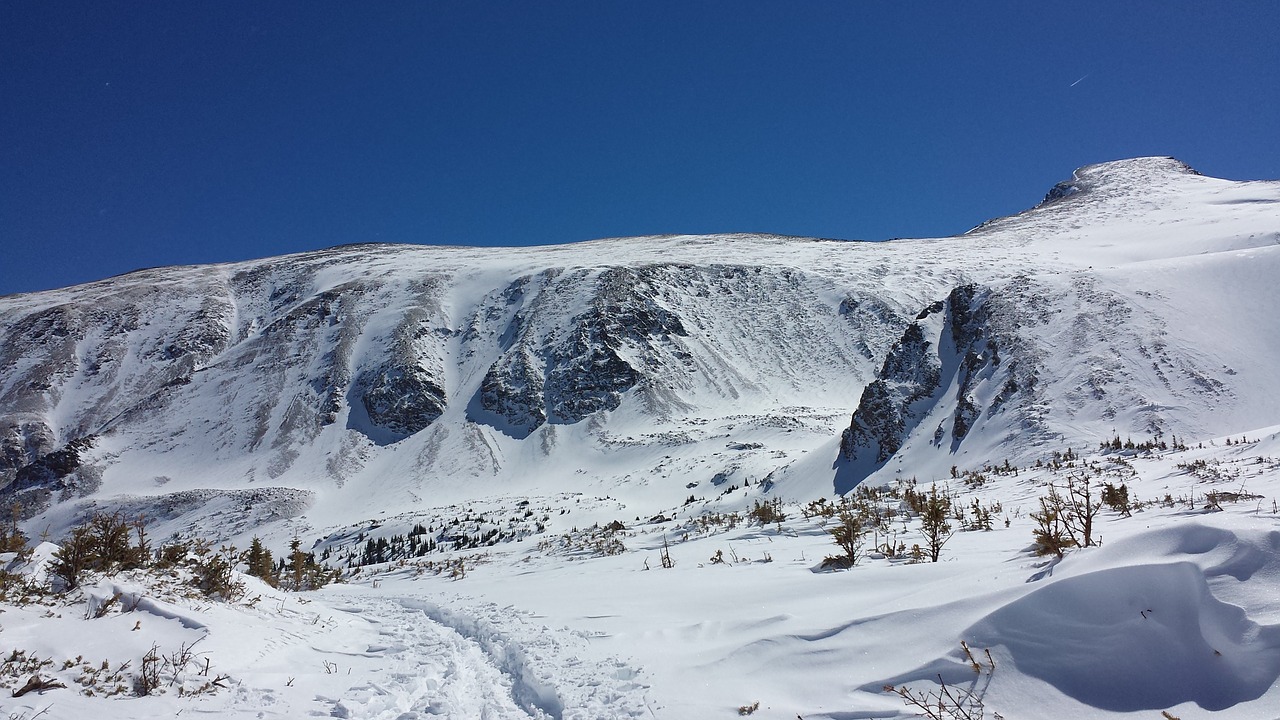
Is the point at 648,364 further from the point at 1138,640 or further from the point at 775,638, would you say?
the point at 1138,640

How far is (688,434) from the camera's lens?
40.9 m

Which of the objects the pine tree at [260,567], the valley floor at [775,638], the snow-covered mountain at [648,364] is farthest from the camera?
the snow-covered mountain at [648,364]

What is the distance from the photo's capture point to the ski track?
140 inches

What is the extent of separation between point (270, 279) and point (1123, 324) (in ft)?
271

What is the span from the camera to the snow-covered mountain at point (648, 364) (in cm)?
1750

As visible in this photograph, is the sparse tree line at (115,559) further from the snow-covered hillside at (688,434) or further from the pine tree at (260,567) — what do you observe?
the pine tree at (260,567)

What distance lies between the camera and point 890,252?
70.2 meters

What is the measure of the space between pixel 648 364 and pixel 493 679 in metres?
47.9

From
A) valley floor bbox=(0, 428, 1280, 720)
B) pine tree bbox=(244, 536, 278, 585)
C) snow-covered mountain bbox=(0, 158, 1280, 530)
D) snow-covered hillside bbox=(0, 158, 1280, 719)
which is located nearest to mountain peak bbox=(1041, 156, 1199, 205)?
snow-covered hillside bbox=(0, 158, 1280, 719)

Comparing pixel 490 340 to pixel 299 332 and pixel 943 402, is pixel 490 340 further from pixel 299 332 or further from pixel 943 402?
pixel 943 402

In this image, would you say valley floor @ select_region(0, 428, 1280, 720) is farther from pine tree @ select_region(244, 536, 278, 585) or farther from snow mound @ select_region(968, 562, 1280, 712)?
pine tree @ select_region(244, 536, 278, 585)

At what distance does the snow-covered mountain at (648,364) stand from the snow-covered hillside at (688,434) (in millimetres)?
221

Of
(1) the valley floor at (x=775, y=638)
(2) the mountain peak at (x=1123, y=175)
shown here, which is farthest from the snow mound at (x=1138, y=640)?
(2) the mountain peak at (x=1123, y=175)

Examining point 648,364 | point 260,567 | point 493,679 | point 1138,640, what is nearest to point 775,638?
point 1138,640
